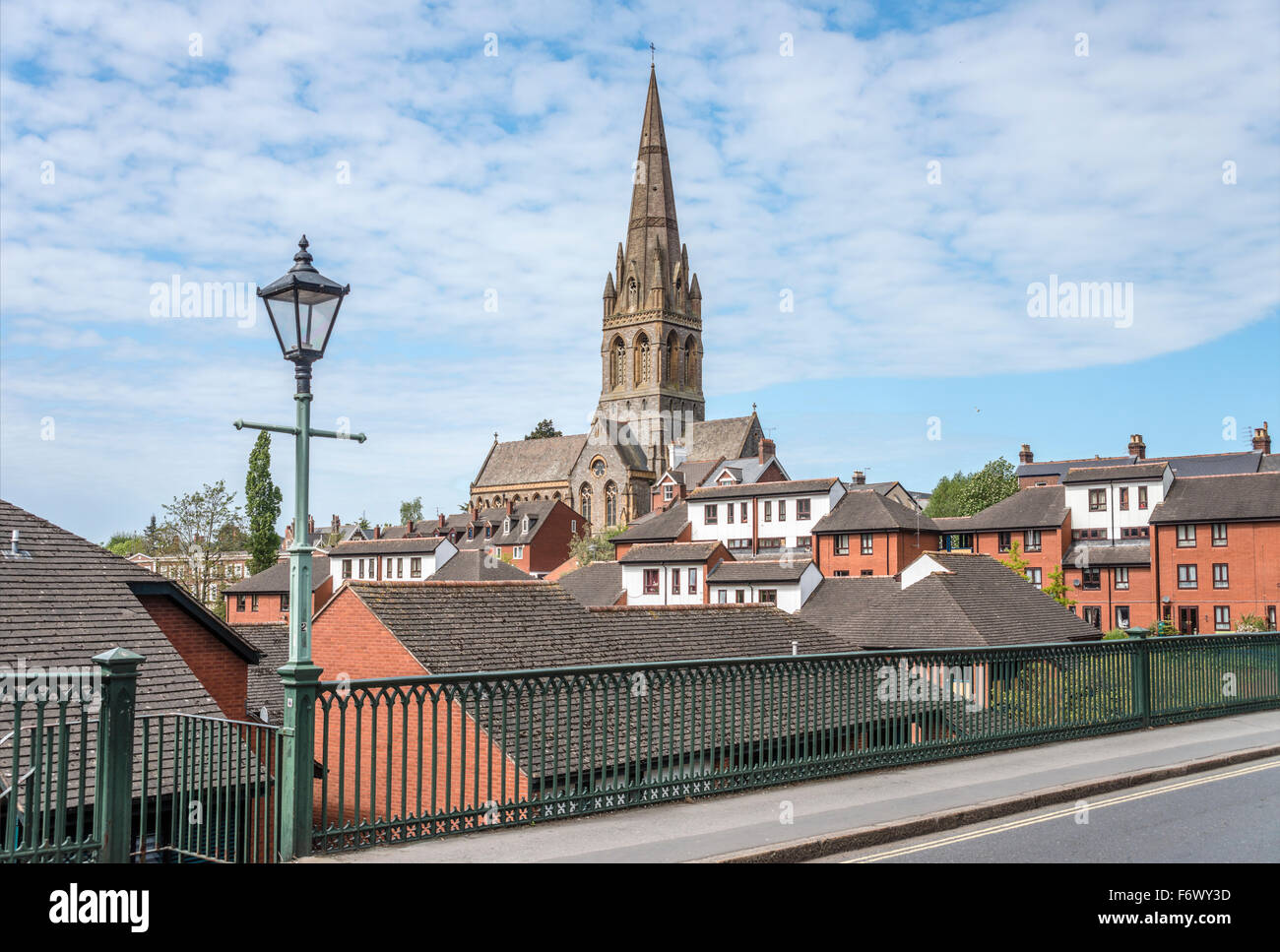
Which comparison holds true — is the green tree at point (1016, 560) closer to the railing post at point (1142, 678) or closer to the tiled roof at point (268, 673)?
the tiled roof at point (268, 673)

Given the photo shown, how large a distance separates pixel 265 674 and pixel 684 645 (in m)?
17.2

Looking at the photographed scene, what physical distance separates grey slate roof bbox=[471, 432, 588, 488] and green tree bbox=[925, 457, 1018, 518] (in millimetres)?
43847

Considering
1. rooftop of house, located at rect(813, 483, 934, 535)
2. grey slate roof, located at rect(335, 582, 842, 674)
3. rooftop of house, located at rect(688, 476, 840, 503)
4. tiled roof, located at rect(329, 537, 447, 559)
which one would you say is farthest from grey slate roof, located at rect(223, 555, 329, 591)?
grey slate roof, located at rect(335, 582, 842, 674)

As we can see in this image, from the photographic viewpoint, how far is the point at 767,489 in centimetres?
7906

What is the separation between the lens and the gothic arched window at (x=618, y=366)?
143000 millimetres

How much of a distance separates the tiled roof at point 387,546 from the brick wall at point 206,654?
227 ft

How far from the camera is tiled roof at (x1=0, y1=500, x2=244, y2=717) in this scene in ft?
54.6

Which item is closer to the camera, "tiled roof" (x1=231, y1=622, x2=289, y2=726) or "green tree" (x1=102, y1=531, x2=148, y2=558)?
"tiled roof" (x1=231, y1=622, x2=289, y2=726)

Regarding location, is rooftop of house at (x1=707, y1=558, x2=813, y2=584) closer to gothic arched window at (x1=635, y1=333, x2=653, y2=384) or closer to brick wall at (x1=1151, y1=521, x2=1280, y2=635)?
brick wall at (x1=1151, y1=521, x2=1280, y2=635)

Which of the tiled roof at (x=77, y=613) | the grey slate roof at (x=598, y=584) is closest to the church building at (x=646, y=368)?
the grey slate roof at (x=598, y=584)

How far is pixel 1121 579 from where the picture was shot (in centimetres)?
6769

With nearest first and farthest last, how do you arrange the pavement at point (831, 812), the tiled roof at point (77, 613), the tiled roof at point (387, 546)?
the pavement at point (831, 812), the tiled roof at point (77, 613), the tiled roof at point (387, 546)

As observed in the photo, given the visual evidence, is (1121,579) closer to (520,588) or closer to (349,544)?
(520,588)
